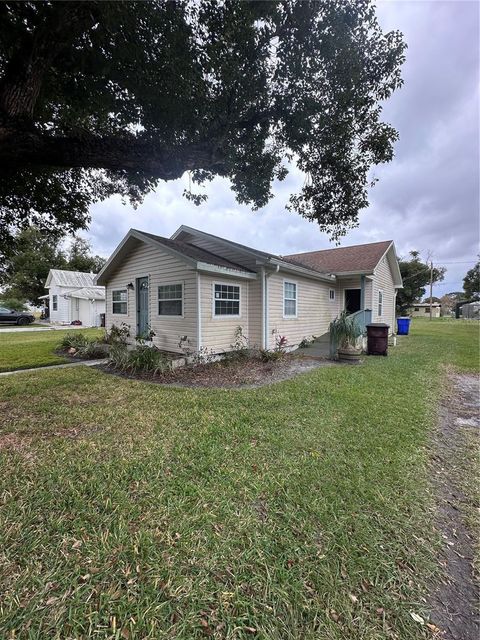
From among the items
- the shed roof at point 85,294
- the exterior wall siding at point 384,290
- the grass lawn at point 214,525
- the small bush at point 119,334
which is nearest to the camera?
the grass lawn at point 214,525

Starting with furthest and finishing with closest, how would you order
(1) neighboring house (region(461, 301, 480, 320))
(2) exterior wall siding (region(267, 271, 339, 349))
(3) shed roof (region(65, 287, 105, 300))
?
1. (1) neighboring house (region(461, 301, 480, 320))
2. (3) shed roof (region(65, 287, 105, 300))
3. (2) exterior wall siding (region(267, 271, 339, 349))

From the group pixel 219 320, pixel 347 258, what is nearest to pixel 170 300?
pixel 219 320

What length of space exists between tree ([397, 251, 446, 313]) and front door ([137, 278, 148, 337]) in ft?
81.9

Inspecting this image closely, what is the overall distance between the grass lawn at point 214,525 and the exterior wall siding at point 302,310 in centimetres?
555

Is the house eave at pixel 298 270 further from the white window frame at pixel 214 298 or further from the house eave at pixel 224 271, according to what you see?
the white window frame at pixel 214 298

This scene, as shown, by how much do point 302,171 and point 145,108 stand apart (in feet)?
12.7

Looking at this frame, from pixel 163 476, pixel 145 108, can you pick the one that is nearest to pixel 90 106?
pixel 145 108

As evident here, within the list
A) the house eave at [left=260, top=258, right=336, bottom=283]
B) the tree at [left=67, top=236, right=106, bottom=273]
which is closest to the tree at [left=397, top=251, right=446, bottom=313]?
the house eave at [left=260, top=258, right=336, bottom=283]

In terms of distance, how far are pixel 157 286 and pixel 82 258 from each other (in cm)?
3206

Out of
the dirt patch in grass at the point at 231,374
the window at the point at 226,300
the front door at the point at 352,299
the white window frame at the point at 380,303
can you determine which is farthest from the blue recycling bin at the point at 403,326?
the window at the point at 226,300

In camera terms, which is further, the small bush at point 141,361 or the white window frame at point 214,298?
the white window frame at point 214,298

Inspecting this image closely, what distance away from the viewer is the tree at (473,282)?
49.1 metres

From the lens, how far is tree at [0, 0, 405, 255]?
3.83 meters

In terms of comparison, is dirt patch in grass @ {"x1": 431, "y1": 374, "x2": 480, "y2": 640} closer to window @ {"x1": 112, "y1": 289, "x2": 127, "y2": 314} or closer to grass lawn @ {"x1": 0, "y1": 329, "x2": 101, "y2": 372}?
grass lawn @ {"x1": 0, "y1": 329, "x2": 101, "y2": 372}
